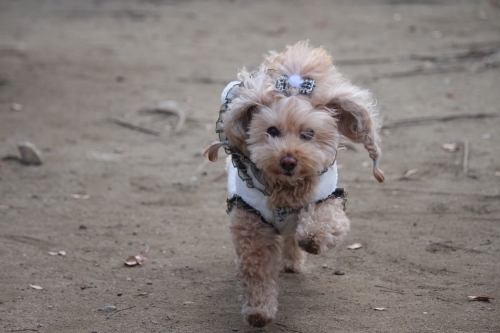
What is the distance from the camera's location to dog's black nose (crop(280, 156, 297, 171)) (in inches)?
118

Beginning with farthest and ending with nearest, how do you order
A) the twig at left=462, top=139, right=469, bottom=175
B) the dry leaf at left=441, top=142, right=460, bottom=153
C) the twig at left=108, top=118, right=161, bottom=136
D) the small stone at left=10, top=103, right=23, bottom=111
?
the small stone at left=10, top=103, right=23, bottom=111 < the twig at left=108, top=118, right=161, bottom=136 < the dry leaf at left=441, top=142, right=460, bottom=153 < the twig at left=462, top=139, right=469, bottom=175

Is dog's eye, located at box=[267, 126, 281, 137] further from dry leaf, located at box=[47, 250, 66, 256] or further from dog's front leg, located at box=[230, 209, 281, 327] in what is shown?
dry leaf, located at box=[47, 250, 66, 256]

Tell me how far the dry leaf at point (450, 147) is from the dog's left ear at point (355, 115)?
8.71 feet

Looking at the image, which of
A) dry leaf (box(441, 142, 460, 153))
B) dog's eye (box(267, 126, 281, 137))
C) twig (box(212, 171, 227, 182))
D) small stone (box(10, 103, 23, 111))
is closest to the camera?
dog's eye (box(267, 126, 281, 137))

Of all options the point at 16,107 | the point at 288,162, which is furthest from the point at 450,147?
the point at 16,107

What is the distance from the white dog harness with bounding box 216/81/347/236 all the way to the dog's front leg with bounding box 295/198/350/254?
0.06 metres

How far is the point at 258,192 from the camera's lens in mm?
3344

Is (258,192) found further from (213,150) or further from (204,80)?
(204,80)

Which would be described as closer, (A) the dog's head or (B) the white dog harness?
(A) the dog's head

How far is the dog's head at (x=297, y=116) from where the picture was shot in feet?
10.0

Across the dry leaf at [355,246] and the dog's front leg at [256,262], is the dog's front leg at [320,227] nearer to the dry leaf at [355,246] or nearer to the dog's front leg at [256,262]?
the dog's front leg at [256,262]

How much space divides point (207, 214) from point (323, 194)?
1728 mm

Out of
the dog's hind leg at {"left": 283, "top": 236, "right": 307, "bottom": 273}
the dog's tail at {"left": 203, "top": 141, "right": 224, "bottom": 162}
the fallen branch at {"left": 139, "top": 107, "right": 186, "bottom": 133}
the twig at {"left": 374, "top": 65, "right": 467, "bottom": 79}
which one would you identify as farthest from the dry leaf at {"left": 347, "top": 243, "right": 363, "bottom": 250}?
the twig at {"left": 374, "top": 65, "right": 467, "bottom": 79}

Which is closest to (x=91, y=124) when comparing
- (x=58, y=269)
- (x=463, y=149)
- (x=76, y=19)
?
(x=58, y=269)
